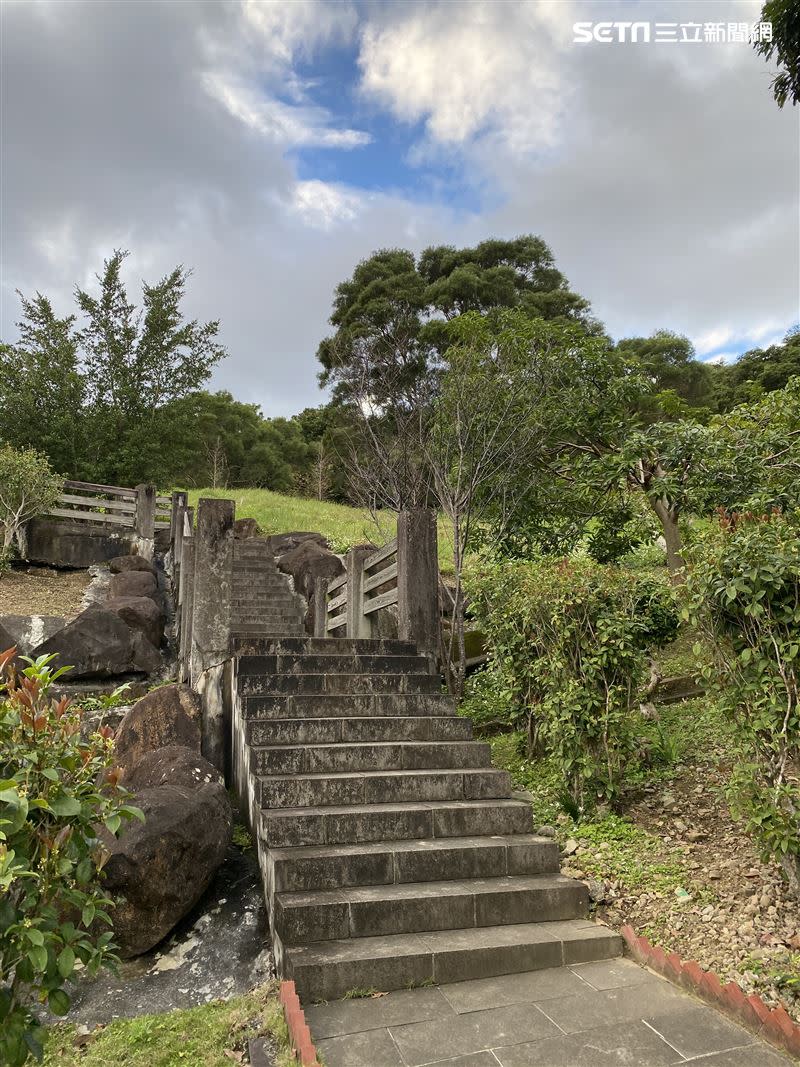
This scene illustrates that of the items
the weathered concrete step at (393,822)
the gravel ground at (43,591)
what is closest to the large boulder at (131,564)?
the gravel ground at (43,591)

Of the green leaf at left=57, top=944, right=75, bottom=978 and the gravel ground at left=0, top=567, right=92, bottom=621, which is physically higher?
the gravel ground at left=0, top=567, right=92, bottom=621

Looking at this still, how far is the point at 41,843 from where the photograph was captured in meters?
2.49

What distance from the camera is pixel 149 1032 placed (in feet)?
11.0

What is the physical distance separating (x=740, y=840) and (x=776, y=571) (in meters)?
2.08

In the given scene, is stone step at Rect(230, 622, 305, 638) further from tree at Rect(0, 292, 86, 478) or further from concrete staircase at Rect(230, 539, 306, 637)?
tree at Rect(0, 292, 86, 478)

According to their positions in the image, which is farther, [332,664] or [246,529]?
[246,529]

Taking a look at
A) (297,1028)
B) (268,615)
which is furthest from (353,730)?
(268,615)

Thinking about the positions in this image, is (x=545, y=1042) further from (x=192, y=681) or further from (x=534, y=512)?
(x=534, y=512)

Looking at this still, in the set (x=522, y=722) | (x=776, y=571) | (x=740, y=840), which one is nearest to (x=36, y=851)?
(x=776, y=571)

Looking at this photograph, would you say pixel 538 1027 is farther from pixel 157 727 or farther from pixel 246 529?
pixel 246 529

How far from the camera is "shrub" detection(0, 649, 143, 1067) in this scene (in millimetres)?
2252

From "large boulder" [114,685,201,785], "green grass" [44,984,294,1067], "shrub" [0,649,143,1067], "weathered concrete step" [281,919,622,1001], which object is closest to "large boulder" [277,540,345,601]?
"large boulder" [114,685,201,785]

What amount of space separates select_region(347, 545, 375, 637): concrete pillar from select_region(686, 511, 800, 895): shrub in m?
4.67

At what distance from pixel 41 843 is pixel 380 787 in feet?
9.53
